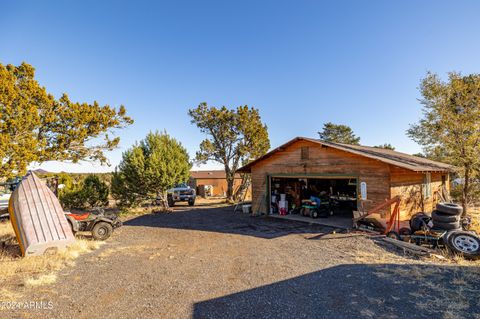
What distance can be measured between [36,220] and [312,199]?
13172 mm

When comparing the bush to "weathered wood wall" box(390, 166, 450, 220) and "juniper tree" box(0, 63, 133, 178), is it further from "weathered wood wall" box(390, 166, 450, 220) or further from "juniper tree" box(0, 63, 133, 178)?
"weathered wood wall" box(390, 166, 450, 220)

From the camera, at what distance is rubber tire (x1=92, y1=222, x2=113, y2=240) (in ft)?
35.8

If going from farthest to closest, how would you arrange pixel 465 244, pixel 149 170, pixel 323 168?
1. pixel 149 170
2. pixel 323 168
3. pixel 465 244

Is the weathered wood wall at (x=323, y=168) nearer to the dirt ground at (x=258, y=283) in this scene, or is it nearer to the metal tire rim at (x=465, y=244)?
the dirt ground at (x=258, y=283)

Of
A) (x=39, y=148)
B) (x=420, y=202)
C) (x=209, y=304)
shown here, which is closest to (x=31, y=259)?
(x=209, y=304)

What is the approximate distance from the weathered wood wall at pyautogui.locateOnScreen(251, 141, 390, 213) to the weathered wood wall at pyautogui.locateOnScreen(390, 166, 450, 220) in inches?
20.9

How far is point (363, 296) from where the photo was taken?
5.38 metres

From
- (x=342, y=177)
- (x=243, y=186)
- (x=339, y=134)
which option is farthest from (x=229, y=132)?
(x=339, y=134)

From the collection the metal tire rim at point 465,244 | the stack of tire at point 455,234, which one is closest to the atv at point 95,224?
the stack of tire at point 455,234

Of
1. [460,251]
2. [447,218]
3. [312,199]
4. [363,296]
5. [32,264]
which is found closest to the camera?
[363,296]

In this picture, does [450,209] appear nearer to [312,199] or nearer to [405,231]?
[405,231]

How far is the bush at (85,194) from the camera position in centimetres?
1919

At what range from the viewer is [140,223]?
50.0 feet

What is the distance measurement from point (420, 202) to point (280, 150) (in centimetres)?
817
